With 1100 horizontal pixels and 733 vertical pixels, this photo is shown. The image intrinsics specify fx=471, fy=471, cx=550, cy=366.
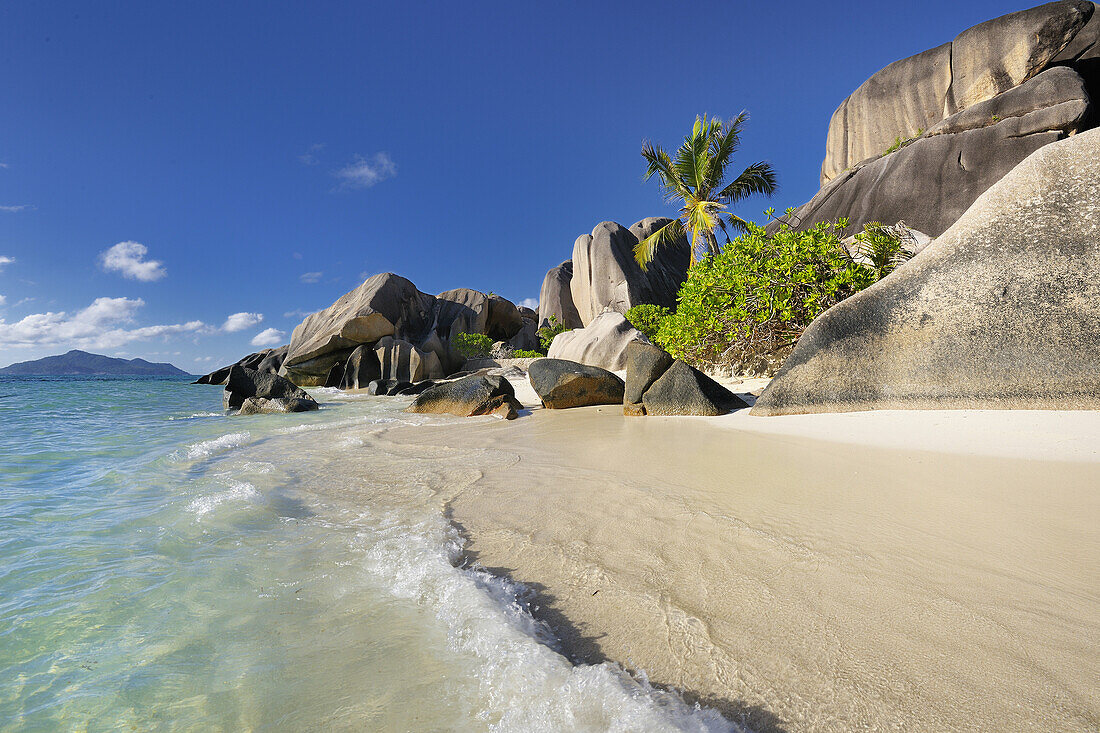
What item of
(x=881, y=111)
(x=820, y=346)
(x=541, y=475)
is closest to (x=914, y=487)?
(x=541, y=475)

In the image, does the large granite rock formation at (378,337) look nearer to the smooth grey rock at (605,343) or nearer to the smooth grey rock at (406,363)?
the smooth grey rock at (406,363)

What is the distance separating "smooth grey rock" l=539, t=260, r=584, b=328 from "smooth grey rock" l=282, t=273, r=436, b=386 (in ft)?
22.8

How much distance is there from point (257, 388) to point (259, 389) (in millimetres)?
180

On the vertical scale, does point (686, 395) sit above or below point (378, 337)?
below

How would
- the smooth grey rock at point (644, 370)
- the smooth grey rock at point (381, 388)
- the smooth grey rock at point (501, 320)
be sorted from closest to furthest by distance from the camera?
the smooth grey rock at point (644, 370) < the smooth grey rock at point (381, 388) < the smooth grey rock at point (501, 320)

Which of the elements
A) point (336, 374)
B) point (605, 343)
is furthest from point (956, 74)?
point (336, 374)

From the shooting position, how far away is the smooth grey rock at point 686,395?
262 inches

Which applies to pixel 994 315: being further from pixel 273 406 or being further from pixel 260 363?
pixel 260 363

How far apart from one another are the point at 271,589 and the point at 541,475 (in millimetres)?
2007

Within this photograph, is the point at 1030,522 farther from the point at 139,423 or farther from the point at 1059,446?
the point at 139,423

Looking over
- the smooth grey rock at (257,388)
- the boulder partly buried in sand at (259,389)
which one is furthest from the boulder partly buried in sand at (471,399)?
the smooth grey rock at (257,388)

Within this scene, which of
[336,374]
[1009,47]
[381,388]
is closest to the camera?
[1009,47]

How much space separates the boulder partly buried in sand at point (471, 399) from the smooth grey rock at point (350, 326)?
14089 mm

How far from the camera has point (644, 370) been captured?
291 inches
